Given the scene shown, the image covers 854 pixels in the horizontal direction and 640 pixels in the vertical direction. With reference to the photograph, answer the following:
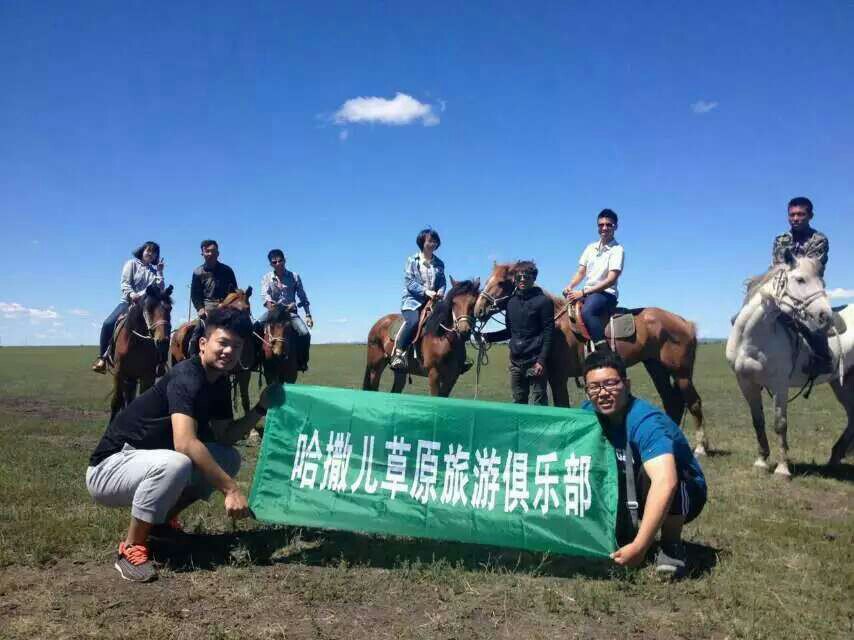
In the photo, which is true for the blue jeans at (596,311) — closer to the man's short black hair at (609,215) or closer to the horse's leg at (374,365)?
the man's short black hair at (609,215)

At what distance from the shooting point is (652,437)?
157 inches

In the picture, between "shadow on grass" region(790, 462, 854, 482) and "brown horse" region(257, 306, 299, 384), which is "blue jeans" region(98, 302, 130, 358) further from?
"shadow on grass" region(790, 462, 854, 482)

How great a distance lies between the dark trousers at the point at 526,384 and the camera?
7535 millimetres

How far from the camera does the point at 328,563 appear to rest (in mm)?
4406

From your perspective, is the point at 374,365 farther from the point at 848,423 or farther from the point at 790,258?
the point at 848,423

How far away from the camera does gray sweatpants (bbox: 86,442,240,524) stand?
158 inches

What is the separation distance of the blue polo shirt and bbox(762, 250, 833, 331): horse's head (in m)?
4.35

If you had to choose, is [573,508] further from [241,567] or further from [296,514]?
[241,567]

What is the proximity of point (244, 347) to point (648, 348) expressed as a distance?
244 inches

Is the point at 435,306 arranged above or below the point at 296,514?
above

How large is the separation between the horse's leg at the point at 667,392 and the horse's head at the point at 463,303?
3.27m

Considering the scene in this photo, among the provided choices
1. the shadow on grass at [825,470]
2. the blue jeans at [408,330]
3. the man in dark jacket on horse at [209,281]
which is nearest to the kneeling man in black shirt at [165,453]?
the blue jeans at [408,330]

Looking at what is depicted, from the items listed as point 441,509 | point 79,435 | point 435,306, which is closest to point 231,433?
point 441,509

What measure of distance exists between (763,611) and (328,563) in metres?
2.98
